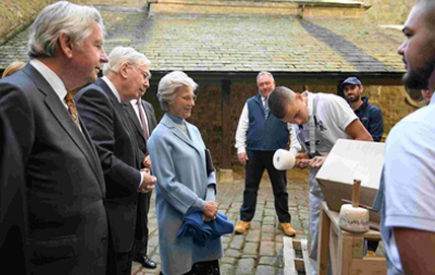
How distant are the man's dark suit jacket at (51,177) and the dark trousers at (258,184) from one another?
3095 millimetres

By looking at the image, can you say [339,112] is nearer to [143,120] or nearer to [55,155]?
[143,120]

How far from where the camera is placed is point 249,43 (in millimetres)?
8789

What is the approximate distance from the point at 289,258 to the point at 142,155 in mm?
1790

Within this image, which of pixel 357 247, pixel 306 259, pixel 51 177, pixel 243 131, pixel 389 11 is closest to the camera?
pixel 51 177

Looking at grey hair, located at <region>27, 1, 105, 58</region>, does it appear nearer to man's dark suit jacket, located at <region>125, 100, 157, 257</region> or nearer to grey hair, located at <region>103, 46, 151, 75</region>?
grey hair, located at <region>103, 46, 151, 75</region>

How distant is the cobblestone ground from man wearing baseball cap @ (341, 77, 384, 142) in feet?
5.17

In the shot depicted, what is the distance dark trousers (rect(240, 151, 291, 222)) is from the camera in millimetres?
4180

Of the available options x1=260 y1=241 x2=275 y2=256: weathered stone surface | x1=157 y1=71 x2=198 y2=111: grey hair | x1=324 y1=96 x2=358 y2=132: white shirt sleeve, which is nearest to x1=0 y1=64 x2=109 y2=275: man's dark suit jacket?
x1=157 y1=71 x2=198 y2=111: grey hair

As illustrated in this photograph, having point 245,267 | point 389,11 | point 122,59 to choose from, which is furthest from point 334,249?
point 389,11


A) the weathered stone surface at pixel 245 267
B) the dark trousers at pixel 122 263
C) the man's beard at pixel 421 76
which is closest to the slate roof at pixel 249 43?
the weathered stone surface at pixel 245 267

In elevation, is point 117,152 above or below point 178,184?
above

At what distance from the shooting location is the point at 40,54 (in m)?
1.29

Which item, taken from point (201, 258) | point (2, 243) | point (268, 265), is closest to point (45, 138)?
point (2, 243)

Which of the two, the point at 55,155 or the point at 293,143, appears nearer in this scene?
the point at 55,155
